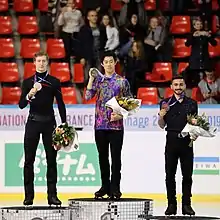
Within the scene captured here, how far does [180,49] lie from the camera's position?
702 inches

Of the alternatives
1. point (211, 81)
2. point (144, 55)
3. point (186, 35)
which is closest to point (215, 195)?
point (211, 81)

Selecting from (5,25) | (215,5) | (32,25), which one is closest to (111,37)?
(32,25)

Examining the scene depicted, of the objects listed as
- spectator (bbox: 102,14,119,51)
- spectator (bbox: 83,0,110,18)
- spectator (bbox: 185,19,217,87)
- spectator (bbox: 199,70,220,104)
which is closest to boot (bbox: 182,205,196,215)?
spectator (bbox: 199,70,220,104)

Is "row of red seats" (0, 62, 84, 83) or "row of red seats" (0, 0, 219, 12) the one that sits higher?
"row of red seats" (0, 0, 219, 12)

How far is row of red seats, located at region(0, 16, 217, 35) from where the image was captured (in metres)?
17.7

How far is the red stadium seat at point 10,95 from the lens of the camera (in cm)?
1645

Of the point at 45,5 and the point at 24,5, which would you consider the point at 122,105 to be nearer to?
the point at 45,5

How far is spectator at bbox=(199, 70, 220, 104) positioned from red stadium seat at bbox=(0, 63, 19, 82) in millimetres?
3487

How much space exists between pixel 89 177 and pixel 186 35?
533 cm

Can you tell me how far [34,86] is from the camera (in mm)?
10195

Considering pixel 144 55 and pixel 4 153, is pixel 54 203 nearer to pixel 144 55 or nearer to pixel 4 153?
pixel 4 153

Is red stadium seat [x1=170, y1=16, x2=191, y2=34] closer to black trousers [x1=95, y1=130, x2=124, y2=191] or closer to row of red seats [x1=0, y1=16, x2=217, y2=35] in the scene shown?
row of red seats [x1=0, y1=16, x2=217, y2=35]

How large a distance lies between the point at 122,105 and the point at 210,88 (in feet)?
19.7

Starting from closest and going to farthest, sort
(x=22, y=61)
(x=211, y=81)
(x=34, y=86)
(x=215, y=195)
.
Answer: (x=34, y=86)
(x=215, y=195)
(x=211, y=81)
(x=22, y=61)
